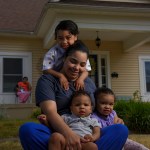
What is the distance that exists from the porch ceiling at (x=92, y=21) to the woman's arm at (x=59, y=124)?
765cm

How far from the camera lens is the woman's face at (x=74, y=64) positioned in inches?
126

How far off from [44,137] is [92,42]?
37.9 ft

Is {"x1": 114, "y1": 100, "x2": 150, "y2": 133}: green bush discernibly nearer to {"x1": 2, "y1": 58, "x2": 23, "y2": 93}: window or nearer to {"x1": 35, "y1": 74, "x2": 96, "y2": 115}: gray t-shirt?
{"x1": 35, "y1": 74, "x2": 96, "y2": 115}: gray t-shirt

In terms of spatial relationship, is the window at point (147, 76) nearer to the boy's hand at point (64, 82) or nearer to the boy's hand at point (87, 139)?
the boy's hand at point (64, 82)

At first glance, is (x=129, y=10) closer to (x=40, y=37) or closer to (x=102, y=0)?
(x=102, y=0)

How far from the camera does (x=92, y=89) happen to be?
3.40 meters

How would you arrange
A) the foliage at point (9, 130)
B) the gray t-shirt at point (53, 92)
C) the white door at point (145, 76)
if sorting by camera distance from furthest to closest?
the white door at point (145, 76) < the foliage at point (9, 130) < the gray t-shirt at point (53, 92)

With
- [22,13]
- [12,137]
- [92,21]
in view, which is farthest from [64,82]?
[22,13]

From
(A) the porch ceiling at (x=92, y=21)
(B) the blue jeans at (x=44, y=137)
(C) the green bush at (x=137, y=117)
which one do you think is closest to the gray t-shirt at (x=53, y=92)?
(B) the blue jeans at (x=44, y=137)

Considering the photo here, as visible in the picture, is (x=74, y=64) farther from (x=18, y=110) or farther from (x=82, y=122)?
(x=18, y=110)

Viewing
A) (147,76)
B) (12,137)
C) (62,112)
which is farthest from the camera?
(147,76)

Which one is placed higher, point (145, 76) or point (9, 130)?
point (145, 76)

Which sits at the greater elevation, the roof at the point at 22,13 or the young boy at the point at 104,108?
the roof at the point at 22,13

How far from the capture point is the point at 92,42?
46.5ft
